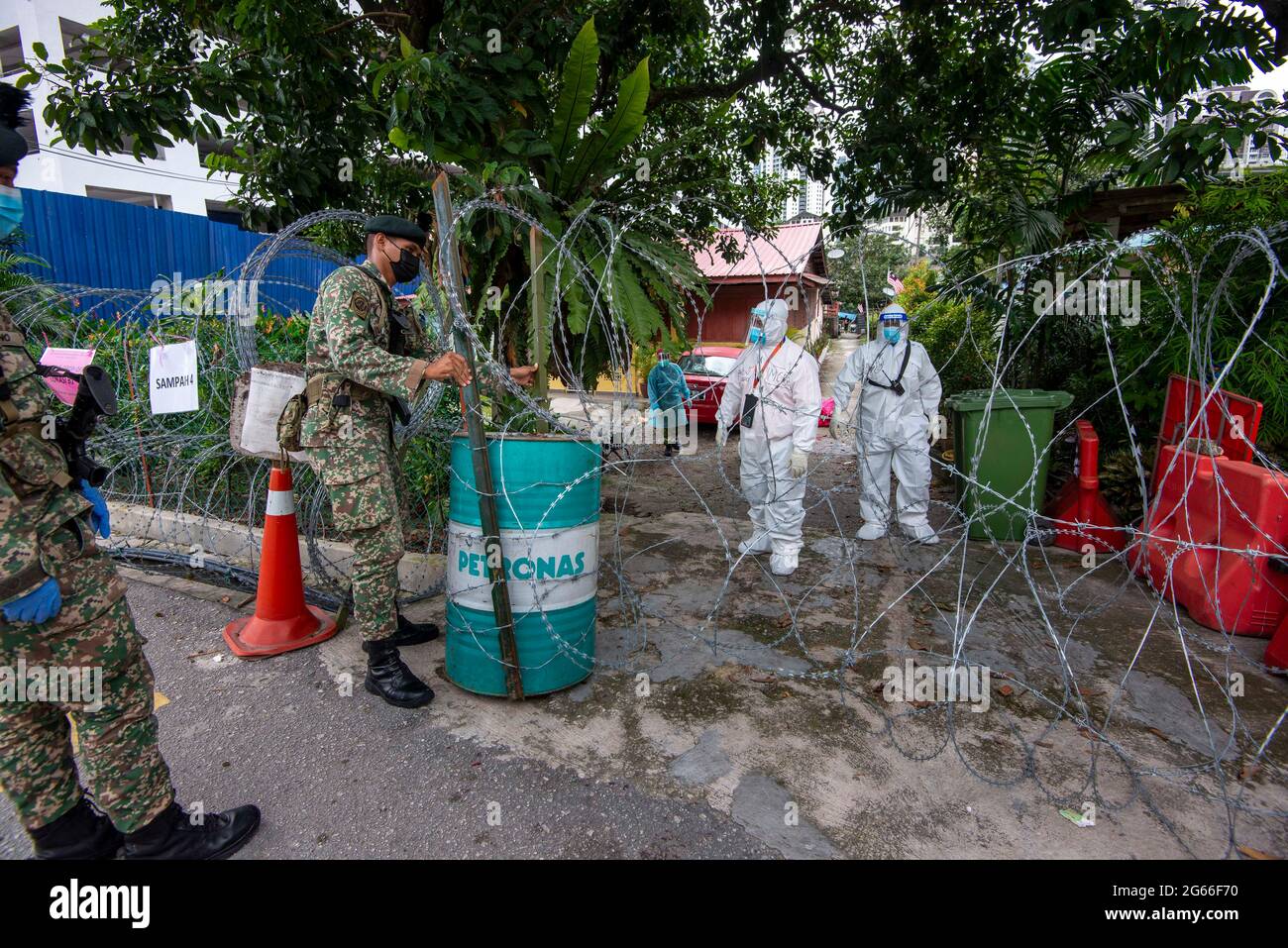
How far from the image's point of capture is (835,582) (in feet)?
14.8

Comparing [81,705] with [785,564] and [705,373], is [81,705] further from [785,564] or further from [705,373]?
[705,373]

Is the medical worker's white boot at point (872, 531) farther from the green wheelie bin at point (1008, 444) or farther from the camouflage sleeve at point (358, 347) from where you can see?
the camouflage sleeve at point (358, 347)

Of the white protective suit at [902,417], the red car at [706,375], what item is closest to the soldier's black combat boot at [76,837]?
the white protective suit at [902,417]

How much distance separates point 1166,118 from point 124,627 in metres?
5.99

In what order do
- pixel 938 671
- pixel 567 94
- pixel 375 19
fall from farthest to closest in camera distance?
pixel 375 19 → pixel 567 94 → pixel 938 671

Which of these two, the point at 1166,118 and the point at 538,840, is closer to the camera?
the point at 538,840

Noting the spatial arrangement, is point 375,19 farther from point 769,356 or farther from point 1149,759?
point 1149,759

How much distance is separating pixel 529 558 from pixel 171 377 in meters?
2.82

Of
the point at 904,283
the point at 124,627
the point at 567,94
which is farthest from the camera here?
the point at 904,283

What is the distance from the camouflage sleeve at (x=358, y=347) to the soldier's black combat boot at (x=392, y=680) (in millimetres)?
1132

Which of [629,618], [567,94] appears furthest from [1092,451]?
[567,94]

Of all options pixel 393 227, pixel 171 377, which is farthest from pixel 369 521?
pixel 171 377

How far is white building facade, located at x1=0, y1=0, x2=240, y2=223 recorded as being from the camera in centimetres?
1565

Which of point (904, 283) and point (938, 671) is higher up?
point (904, 283)
